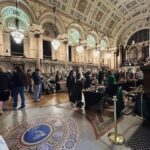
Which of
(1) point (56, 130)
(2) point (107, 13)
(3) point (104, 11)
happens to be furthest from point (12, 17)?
(1) point (56, 130)

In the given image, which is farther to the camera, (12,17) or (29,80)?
(12,17)

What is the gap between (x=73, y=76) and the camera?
6820mm

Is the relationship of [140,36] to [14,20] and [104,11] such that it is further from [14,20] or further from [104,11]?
[14,20]

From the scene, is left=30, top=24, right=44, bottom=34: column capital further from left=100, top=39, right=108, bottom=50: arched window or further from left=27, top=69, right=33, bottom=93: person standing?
left=100, top=39, right=108, bottom=50: arched window

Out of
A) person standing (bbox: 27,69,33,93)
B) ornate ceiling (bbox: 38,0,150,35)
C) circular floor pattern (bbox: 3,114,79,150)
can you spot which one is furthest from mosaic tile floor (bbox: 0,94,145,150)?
ornate ceiling (bbox: 38,0,150,35)

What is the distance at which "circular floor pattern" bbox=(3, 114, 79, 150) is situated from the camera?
2961 millimetres

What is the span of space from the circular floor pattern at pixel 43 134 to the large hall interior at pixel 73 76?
0.06ft

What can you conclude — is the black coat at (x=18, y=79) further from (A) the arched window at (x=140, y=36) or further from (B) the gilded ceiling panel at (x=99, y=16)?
(A) the arched window at (x=140, y=36)

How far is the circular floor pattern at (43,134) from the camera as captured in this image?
2961mm

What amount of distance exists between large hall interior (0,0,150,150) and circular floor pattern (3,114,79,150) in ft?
0.06

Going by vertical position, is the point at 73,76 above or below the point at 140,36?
below

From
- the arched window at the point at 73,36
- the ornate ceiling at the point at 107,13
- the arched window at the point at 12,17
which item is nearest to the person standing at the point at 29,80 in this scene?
the arched window at the point at 12,17

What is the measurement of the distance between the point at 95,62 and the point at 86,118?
16059mm

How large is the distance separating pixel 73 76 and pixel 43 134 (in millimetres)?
3677
